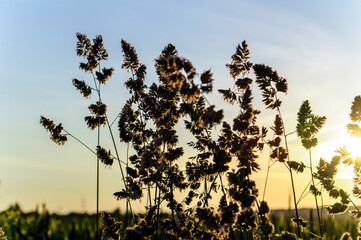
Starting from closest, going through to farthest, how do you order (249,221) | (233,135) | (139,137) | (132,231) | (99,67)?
(132,231) < (249,221) < (233,135) < (139,137) < (99,67)

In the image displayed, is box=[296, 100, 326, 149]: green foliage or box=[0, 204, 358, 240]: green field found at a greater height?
box=[296, 100, 326, 149]: green foliage

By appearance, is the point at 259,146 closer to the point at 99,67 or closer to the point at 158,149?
the point at 158,149

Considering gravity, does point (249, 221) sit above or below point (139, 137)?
below

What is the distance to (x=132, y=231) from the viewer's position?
13.1 feet

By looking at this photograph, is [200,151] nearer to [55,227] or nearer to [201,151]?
[201,151]

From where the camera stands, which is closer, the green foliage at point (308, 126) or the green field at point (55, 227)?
the green foliage at point (308, 126)

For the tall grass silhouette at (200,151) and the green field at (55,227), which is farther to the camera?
the green field at (55,227)

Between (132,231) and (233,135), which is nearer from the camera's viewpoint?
(132,231)

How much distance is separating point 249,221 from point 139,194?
1268 millimetres

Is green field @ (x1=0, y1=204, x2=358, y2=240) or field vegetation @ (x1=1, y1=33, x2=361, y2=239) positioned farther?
green field @ (x1=0, y1=204, x2=358, y2=240)

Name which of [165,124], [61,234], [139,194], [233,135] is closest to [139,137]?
[165,124]

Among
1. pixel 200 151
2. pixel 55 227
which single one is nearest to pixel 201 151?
pixel 200 151

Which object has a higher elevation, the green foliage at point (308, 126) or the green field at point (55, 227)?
the green foliage at point (308, 126)

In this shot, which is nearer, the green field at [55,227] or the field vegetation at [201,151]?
the field vegetation at [201,151]
